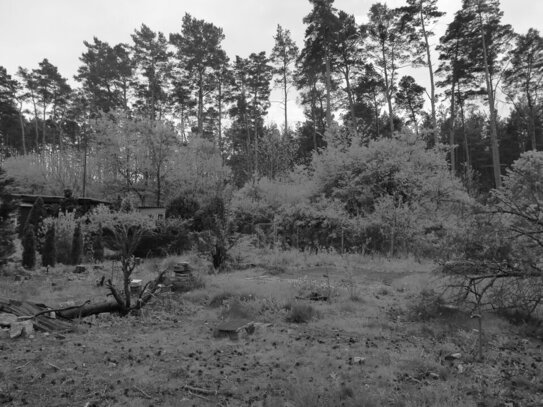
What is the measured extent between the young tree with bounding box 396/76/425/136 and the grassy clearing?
76.7ft

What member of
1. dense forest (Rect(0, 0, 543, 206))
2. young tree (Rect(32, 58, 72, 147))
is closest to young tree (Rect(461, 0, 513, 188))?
dense forest (Rect(0, 0, 543, 206))

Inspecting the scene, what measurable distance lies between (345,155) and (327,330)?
12.8 m

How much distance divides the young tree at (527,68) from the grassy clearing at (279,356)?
25183 mm

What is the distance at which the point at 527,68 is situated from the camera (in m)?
27.5

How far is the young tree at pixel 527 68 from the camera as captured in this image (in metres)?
26.7

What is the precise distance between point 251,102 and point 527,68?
20254 millimetres

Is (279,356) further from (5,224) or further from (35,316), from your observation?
(5,224)

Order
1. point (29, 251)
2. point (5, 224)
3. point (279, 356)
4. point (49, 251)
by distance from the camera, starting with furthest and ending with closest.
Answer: point (49, 251)
point (29, 251)
point (5, 224)
point (279, 356)

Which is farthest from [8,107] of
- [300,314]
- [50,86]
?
[300,314]

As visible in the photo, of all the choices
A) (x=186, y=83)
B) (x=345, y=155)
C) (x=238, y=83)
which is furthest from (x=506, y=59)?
(x=186, y=83)

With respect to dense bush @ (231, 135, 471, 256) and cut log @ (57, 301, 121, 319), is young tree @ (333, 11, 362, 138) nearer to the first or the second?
dense bush @ (231, 135, 471, 256)

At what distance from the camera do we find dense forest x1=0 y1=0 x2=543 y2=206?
23.9 m

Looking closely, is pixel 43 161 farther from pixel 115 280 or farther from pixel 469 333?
pixel 469 333

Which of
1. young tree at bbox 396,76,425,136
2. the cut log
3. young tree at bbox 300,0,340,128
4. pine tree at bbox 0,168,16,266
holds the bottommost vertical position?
the cut log
